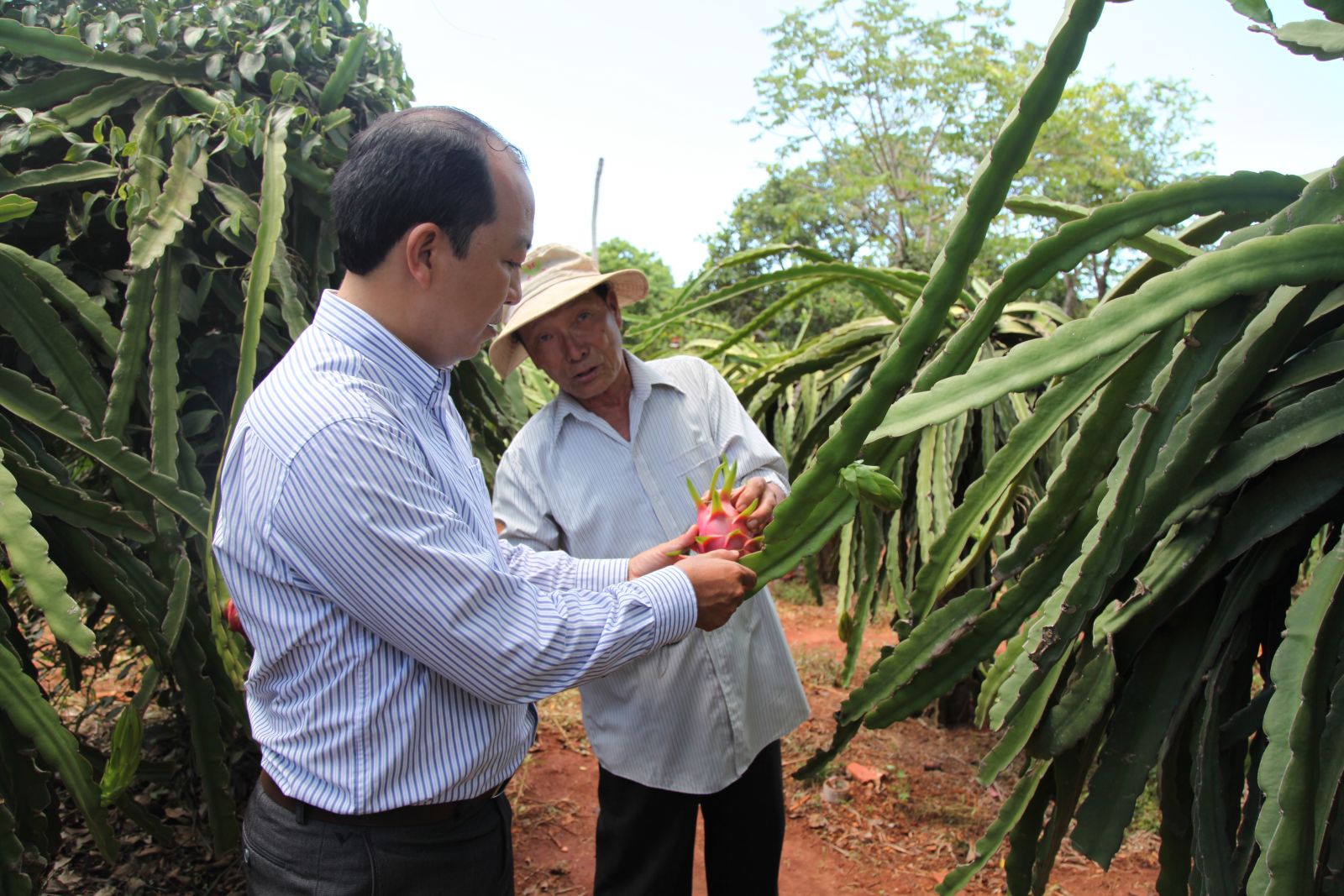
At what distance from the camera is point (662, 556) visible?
6.14ft

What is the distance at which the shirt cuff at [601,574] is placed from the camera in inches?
74.9

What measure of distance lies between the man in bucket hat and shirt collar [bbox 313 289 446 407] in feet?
A: 2.17

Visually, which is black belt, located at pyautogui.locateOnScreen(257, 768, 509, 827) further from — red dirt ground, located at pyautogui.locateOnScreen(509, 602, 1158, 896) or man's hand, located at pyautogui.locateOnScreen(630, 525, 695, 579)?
red dirt ground, located at pyautogui.locateOnScreen(509, 602, 1158, 896)

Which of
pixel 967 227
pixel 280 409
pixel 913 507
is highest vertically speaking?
pixel 967 227

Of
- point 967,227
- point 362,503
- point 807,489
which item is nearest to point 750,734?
point 807,489

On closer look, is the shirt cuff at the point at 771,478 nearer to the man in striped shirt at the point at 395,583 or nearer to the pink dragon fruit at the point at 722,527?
the pink dragon fruit at the point at 722,527

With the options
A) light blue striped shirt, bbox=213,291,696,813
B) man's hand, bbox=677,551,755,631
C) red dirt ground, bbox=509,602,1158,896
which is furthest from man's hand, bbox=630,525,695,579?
red dirt ground, bbox=509,602,1158,896

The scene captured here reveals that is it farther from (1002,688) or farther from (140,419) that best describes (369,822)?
(140,419)

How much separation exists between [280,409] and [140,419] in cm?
141

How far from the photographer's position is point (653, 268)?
49.4 feet

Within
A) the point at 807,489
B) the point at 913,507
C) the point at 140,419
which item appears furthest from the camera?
the point at 913,507

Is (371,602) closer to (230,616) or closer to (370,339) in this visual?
(370,339)

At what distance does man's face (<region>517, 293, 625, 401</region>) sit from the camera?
2137 mm

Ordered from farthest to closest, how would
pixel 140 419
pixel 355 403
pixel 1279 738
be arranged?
pixel 140 419 < pixel 355 403 < pixel 1279 738
